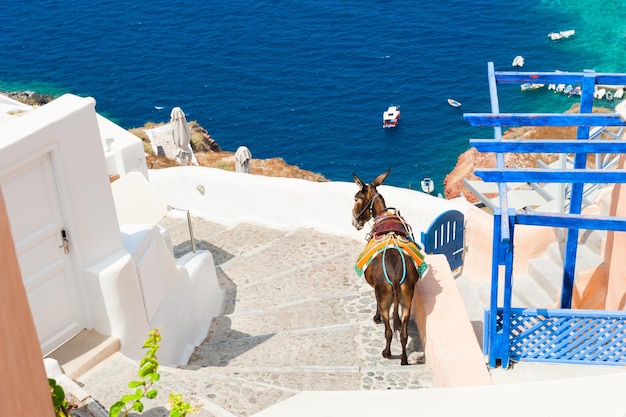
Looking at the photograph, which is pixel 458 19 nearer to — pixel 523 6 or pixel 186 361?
pixel 523 6

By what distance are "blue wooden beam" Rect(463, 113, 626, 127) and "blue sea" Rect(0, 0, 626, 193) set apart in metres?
38.8

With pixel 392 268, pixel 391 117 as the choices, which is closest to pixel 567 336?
pixel 392 268

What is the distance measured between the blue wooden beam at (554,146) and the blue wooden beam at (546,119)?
0.53 meters

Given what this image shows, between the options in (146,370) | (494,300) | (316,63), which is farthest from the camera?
(316,63)

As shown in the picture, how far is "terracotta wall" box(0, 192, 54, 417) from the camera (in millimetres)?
4047

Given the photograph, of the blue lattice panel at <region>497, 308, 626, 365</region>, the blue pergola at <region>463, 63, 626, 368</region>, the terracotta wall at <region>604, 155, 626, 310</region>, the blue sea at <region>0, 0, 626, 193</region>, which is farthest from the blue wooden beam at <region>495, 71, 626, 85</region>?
the blue sea at <region>0, 0, 626, 193</region>

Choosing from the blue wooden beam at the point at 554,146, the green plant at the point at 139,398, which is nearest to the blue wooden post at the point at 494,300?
the blue wooden beam at the point at 554,146

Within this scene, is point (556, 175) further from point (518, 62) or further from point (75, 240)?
point (518, 62)

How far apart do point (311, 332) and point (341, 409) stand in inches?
213

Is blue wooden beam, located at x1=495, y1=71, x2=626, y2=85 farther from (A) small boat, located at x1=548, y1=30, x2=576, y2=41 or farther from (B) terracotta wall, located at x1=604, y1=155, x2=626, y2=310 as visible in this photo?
(A) small boat, located at x1=548, y1=30, x2=576, y2=41

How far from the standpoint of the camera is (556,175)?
32.8ft

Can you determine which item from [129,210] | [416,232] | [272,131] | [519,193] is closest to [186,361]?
[129,210]

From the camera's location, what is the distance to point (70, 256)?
35.1 ft

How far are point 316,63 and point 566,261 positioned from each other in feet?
172
